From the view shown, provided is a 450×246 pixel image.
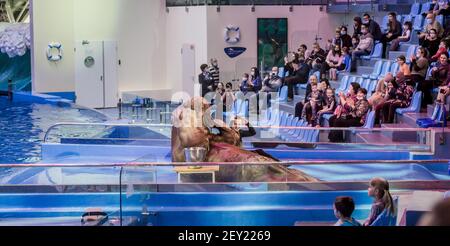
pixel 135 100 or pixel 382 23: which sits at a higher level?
pixel 382 23

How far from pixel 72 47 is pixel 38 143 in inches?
Result: 283

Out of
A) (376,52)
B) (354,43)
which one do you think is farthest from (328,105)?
(354,43)

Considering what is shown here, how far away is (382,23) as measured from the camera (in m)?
15.8

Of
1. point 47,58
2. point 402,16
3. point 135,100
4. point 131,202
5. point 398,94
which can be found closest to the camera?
point 131,202

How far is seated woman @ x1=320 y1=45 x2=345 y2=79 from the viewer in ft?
46.4

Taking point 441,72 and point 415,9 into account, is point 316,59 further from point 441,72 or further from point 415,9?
point 441,72

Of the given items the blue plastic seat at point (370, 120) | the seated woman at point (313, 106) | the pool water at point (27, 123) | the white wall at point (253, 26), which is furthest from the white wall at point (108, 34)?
the blue plastic seat at point (370, 120)

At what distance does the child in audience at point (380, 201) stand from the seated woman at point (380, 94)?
267 inches

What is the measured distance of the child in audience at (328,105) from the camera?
11047 mm

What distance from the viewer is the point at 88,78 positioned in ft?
65.6

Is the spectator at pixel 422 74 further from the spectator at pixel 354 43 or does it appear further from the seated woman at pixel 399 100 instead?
the spectator at pixel 354 43

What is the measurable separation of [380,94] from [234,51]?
7.80 meters
